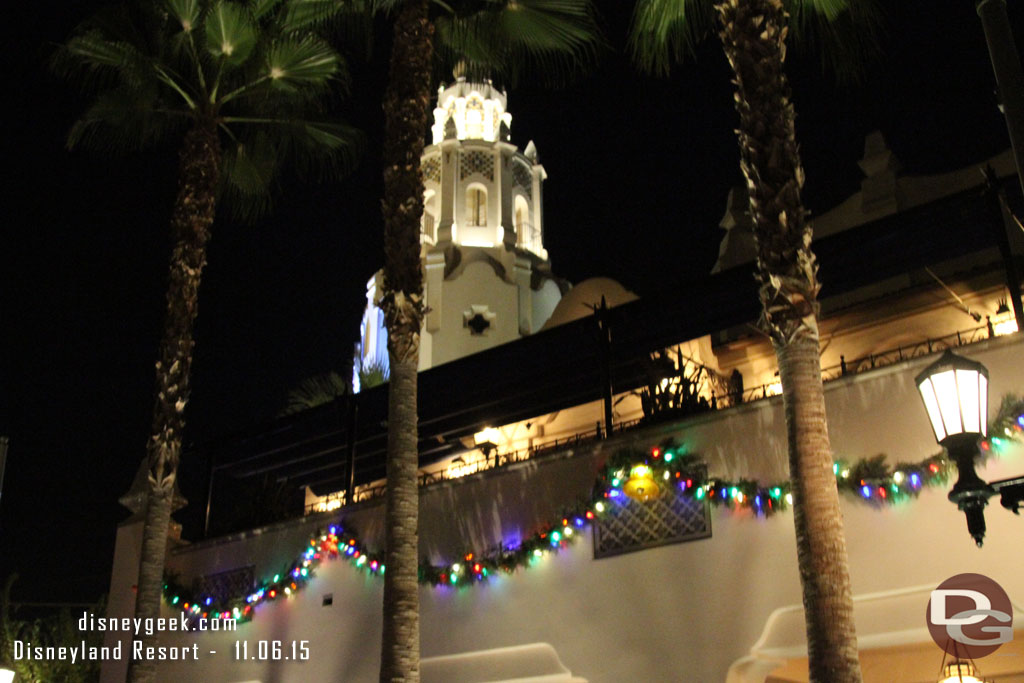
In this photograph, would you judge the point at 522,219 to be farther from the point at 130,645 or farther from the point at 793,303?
the point at 793,303

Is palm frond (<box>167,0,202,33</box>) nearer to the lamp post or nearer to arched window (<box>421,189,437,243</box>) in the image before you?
the lamp post

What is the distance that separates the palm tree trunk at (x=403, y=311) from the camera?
10703 mm

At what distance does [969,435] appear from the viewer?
624cm

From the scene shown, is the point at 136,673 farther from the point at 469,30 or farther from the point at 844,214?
the point at 844,214

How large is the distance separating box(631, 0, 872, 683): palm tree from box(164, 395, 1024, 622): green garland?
2390mm

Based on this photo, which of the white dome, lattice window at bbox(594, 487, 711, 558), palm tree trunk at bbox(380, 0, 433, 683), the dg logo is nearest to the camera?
the dg logo

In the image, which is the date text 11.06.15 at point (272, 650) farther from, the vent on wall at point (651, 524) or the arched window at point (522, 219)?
the arched window at point (522, 219)

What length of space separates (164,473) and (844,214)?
14.6 m

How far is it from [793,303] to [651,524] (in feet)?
13.7

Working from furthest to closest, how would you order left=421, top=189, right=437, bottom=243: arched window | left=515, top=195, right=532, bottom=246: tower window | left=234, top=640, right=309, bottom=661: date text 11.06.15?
left=515, top=195, right=532, bottom=246: tower window, left=421, top=189, right=437, bottom=243: arched window, left=234, top=640, right=309, bottom=661: date text 11.06.15

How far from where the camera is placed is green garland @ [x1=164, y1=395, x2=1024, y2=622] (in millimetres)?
10266

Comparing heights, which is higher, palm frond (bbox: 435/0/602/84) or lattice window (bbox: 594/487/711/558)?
palm frond (bbox: 435/0/602/84)

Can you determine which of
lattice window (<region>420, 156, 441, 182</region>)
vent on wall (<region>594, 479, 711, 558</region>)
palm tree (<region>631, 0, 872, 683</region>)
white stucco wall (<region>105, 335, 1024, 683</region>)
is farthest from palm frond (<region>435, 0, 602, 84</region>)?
lattice window (<region>420, 156, 441, 182</region>)

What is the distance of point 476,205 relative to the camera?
1385 inches
